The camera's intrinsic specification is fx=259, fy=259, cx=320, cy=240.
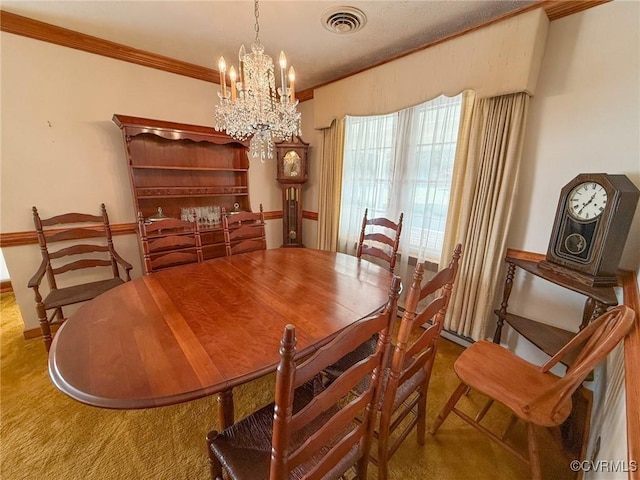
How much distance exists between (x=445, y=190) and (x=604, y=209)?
3.19ft

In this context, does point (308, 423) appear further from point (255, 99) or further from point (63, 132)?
point (63, 132)

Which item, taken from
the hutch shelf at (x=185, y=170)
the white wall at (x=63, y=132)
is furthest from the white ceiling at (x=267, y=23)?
the hutch shelf at (x=185, y=170)

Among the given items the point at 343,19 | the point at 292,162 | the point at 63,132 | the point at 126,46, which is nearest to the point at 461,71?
the point at 343,19

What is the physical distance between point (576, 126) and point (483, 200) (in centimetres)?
63

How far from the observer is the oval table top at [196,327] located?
812mm

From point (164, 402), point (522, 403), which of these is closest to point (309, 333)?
point (164, 402)

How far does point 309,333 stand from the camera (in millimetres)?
1068

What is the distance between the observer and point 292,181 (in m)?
3.23

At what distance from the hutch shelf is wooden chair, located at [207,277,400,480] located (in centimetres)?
201

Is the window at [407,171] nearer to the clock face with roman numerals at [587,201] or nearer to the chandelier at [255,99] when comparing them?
the clock face with roman numerals at [587,201]

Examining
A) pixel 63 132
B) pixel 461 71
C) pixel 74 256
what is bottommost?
pixel 74 256

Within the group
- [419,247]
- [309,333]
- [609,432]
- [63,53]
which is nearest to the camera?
[609,432]

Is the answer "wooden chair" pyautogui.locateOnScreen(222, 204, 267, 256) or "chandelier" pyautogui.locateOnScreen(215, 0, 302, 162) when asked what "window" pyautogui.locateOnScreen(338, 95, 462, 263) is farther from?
"chandelier" pyautogui.locateOnScreen(215, 0, 302, 162)

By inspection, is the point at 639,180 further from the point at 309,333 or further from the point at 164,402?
the point at 164,402
